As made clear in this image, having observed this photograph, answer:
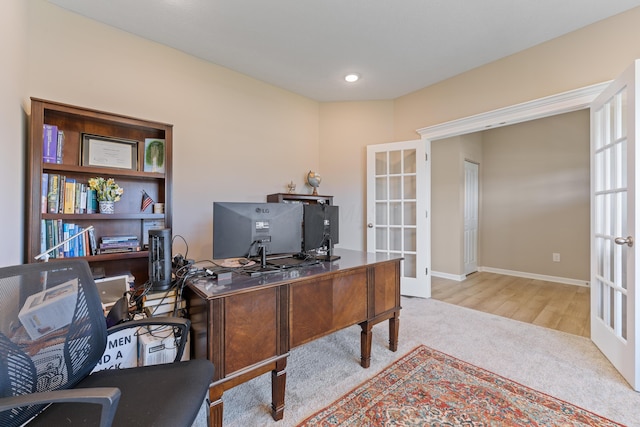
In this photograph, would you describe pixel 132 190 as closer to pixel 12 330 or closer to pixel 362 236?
pixel 12 330

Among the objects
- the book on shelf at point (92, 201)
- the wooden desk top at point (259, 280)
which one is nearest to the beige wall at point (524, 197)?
the wooden desk top at point (259, 280)

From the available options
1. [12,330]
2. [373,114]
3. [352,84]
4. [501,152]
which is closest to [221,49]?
[352,84]

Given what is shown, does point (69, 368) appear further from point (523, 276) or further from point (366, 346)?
point (523, 276)

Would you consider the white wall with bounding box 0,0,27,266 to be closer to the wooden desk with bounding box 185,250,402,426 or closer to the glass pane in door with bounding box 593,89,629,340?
the wooden desk with bounding box 185,250,402,426

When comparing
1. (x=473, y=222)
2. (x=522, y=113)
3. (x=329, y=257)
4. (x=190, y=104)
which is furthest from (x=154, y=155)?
(x=473, y=222)

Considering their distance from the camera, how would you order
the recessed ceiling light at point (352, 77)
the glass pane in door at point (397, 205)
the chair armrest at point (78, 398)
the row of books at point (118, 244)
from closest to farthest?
the chair armrest at point (78, 398), the row of books at point (118, 244), the recessed ceiling light at point (352, 77), the glass pane in door at point (397, 205)

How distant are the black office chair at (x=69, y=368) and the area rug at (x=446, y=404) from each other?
0.82 meters

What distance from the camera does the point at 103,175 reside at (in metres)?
2.19

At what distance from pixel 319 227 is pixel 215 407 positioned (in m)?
1.26

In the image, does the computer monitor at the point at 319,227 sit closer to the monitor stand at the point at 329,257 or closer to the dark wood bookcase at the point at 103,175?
the monitor stand at the point at 329,257

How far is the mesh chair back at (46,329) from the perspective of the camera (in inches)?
33.5

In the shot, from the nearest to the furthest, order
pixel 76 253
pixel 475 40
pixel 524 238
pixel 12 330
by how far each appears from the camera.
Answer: pixel 12 330, pixel 76 253, pixel 475 40, pixel 524 238

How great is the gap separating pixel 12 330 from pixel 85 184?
5.42 feet

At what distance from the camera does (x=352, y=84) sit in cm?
342
